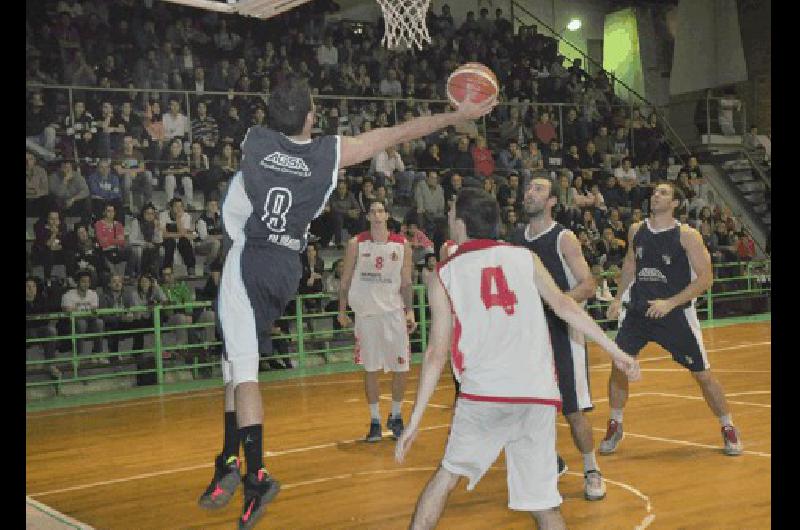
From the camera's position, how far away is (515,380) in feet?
14.4

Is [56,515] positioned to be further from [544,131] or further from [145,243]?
[544,131]

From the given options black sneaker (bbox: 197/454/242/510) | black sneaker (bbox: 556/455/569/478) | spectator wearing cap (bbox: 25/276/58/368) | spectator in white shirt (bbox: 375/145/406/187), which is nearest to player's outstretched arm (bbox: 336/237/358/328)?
black sneaker (bbox: 556/455/569/478)

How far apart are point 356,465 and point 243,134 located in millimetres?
9620

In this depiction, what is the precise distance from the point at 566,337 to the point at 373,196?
31.7 ft

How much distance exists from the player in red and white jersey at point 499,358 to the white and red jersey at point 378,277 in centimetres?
478

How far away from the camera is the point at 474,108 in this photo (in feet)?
16.3

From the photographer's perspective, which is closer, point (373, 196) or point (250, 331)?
point (250, 331)

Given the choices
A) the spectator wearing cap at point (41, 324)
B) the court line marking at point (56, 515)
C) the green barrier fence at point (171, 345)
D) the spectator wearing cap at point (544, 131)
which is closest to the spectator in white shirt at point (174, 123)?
the green barrier fence at point (171, 345)

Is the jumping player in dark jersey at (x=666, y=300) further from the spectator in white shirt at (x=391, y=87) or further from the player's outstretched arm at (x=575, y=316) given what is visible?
the spectator in white shirt at (x=391, y=87)

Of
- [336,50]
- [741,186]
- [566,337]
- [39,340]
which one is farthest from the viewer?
[741,186]

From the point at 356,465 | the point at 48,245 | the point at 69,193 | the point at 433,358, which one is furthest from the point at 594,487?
the point at 69,193

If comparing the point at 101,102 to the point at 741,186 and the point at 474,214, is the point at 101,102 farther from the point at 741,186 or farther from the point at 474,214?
the point at 741,186

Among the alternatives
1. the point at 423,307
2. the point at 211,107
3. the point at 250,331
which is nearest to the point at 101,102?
the point at 211,107

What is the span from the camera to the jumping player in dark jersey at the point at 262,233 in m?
4.47
